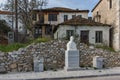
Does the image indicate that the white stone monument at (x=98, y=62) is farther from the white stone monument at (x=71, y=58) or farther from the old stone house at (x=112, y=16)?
the old stone house at (x=112, y=16)

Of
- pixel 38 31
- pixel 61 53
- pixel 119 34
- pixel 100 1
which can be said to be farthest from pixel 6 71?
pixel 38 31

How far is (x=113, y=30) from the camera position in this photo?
36062 millimetres

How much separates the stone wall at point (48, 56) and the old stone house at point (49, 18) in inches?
1091

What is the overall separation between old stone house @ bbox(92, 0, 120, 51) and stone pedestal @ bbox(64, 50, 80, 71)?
1124 cm

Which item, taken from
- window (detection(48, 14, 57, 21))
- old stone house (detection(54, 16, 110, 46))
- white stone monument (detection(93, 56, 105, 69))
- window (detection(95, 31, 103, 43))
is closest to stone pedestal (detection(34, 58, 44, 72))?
white stone monument (detection(93, 56, 105, 69))

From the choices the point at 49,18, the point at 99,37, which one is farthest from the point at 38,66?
the point at 49,18

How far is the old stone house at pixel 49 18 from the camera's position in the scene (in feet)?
177

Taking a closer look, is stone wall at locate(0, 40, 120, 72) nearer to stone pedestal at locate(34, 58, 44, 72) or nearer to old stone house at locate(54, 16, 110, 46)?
stone pedestal at locate(34, 58, 44, 72)

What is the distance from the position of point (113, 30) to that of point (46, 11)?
2095cm

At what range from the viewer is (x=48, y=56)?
24297mm

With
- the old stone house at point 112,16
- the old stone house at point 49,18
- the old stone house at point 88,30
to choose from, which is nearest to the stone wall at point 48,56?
the old stone house at point 112,16

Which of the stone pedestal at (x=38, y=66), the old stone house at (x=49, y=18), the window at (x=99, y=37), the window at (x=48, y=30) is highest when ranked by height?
the old stone house at (x=49, y=18)

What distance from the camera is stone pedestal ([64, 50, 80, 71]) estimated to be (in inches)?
900

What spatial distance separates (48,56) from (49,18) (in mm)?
30739
